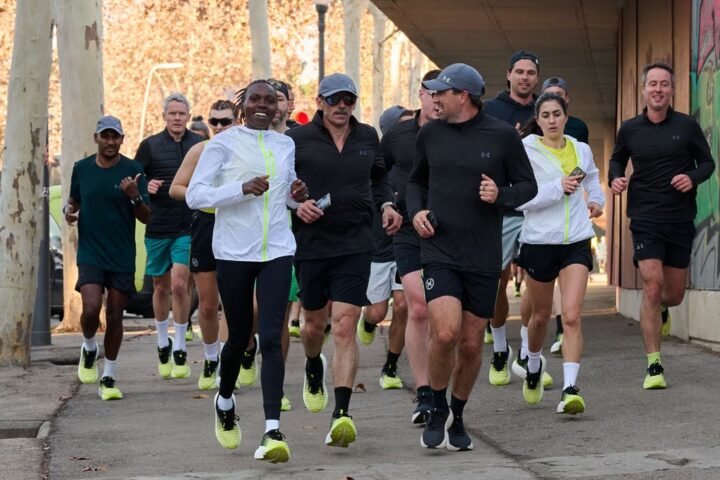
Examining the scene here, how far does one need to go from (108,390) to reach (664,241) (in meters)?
4.08

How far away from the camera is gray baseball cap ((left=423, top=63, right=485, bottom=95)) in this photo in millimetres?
8797

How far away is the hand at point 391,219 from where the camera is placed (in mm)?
9953

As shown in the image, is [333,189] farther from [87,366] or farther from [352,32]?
[352,32]

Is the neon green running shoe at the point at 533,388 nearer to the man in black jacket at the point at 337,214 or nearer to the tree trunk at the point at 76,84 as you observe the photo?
the man in black jacket at the point at 337,214

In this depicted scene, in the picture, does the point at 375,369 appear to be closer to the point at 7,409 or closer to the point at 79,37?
the point at 7,409

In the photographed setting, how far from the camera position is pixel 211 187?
346 inches

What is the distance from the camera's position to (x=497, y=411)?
10547mm

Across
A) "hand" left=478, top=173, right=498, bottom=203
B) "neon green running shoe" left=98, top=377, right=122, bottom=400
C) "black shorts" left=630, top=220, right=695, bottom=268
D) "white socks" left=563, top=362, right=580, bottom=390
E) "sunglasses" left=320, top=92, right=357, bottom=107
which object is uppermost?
"sunglasses" left=320, top=92, right=357, bottom=107

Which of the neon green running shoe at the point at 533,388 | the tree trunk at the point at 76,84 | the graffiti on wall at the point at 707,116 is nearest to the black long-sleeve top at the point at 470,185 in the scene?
the neon green running shoe at the point at 533,388

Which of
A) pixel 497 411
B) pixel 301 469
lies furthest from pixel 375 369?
pixel 301 469

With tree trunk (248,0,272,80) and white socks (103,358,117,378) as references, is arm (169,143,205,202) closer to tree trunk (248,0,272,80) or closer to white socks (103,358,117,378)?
white socks (103,358,117,378)

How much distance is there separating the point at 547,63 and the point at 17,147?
15.6m

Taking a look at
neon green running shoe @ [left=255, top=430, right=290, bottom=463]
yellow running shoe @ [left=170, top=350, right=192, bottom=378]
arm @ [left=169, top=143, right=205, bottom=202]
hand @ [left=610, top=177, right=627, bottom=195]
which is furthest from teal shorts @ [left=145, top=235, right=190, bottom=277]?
neon green running shoe @ [left=255, top=430, right=290, bottom=463]

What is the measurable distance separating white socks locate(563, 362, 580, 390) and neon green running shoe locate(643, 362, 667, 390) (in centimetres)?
116
